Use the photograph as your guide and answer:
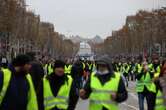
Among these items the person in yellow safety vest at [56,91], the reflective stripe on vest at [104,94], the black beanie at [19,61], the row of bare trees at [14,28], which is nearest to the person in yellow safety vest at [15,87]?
the black beanie at [19,61]

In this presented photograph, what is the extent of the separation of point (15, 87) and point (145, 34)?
4038 inches

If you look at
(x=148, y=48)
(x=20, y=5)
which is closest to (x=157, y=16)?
(x=148, y=48)

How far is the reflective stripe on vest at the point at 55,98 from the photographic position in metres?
9.73

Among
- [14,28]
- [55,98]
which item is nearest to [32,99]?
[55,98]

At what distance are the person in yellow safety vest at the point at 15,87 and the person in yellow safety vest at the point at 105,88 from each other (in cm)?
120

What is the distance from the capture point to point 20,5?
74875mm

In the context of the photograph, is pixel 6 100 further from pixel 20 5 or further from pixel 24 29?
pixel 24 29

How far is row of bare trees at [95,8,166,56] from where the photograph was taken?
297 feet

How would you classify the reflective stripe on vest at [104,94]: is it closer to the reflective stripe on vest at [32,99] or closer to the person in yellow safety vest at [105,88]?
the person in yellow safety vest at [105,88]

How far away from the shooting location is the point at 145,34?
11056 centimetres

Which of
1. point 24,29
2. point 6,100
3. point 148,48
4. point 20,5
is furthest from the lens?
point 148,48

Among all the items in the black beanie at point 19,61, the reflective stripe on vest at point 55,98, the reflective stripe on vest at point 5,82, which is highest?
the black beanie at point 19,61

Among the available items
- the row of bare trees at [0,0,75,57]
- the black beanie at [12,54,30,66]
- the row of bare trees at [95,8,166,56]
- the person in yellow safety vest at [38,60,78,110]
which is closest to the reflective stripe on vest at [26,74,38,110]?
the black beanie at [12,54,30,66]

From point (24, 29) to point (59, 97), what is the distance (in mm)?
78220
